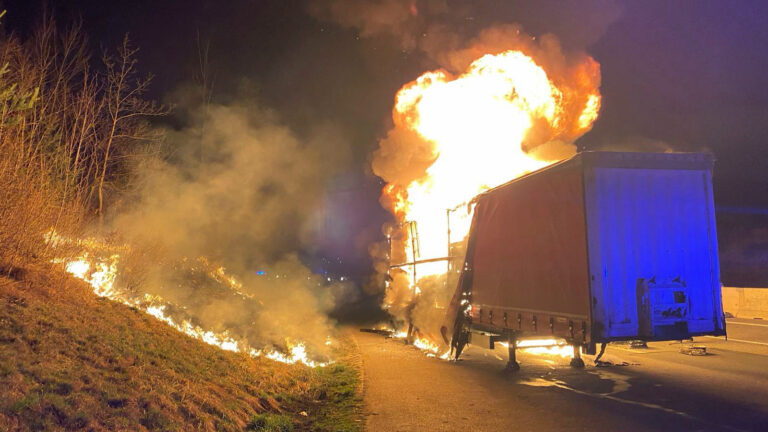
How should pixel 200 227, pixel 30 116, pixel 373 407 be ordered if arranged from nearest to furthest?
pixel 373 407, pixel 30 116, pixel 200 227

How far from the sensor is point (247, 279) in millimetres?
25859

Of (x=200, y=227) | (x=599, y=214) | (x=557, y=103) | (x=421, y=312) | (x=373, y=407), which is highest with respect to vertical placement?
(x=557, y=103)

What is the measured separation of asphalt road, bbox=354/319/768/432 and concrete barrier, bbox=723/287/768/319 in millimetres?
8879

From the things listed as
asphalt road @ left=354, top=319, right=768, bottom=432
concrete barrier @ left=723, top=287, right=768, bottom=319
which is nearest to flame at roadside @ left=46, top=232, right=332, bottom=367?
asphalt road @ left=354, top=319, right=768, bottom=432

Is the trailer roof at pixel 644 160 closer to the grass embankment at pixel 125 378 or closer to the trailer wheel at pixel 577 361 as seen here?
→ the trailer wheel at pixel 577 361

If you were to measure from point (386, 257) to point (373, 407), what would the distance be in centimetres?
987

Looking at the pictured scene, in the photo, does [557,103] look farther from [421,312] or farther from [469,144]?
[421,312]

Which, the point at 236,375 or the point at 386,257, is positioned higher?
the point at 386,257

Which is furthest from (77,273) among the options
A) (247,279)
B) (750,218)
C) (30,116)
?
(750,218)

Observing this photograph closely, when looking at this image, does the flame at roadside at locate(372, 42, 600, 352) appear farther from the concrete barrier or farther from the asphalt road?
the concrete barrier

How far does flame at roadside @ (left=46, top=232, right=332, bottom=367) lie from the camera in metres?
10.7

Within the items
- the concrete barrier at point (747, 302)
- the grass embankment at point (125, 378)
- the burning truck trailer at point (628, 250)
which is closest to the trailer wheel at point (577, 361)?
the burning truck trailer at point (628, 250)

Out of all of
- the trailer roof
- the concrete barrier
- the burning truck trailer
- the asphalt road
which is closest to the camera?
the asphalt road

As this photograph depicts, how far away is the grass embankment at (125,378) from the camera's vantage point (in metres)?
5.04
